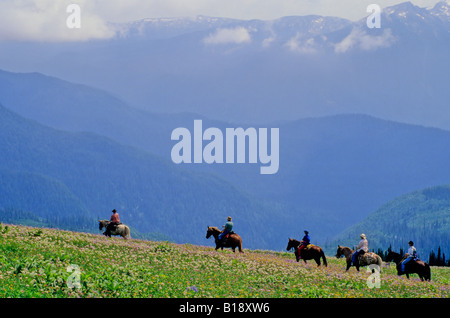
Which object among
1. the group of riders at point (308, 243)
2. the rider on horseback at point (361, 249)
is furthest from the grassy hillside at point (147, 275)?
the rider on horseback at point (361, 249)

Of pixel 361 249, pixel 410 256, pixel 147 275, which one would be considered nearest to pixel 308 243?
pixel 361 249

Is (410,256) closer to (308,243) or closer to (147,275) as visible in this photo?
(308,243)

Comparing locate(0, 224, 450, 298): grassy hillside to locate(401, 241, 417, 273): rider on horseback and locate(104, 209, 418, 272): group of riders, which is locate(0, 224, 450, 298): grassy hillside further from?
locate(104, 209, 418, 272): group of riders

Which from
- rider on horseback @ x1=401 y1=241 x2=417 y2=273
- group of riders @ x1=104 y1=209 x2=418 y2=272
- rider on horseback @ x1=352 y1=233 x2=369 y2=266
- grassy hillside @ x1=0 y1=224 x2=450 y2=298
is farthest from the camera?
rider on horseback @ x1=352 y1=233 x2=369 y2=266

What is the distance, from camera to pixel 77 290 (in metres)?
23.0

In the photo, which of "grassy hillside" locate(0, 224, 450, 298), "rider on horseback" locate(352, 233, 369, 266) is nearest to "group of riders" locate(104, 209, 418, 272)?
"rider on horseback" locate(352, 233, 369, 266)

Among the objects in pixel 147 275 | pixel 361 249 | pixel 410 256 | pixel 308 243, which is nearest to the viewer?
pixel 147 275

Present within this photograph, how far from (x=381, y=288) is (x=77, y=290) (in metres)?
15.0

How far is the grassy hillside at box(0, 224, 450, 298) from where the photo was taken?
2377 centimetres

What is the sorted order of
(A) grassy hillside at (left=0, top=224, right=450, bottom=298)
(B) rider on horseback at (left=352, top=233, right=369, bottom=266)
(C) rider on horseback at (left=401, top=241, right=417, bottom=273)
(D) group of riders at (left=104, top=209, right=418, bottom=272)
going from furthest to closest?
(B) rider on horseback at (left=352, top=233, right=369, bottom=266)
(D) group of riders at (left=104, top=209, right=418, bottom=272)
(C) rider on horseback at (left=401, top=241, right=417, bottom=273)
(A) grassy hillside at (left=0, top=224, right=450, bottom=298)

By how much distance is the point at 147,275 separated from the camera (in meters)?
27.3
